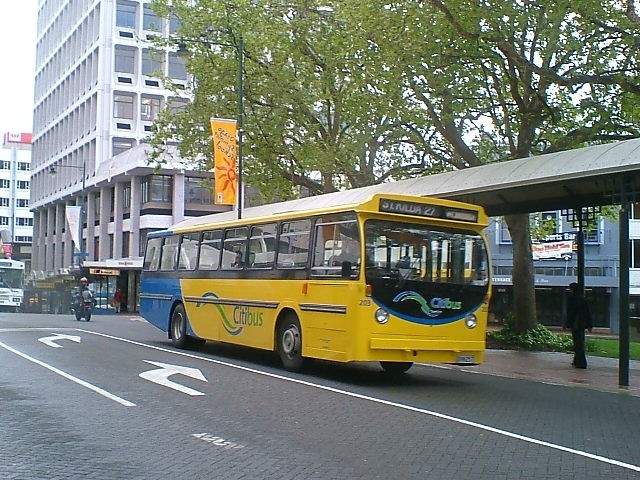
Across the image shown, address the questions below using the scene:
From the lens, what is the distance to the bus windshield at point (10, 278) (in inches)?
1908

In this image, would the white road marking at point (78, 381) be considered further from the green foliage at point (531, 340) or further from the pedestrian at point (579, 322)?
the green foliage at point (531, 340)

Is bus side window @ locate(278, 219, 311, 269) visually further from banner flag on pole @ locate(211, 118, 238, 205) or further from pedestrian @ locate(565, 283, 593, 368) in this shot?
banner flag on pole @ locate(211, 118, 238, 205)

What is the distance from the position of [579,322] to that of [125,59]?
51.1 metres

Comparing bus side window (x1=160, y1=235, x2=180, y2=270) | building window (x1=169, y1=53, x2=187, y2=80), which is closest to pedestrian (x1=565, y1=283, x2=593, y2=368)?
bus side window (x1=160, y1=235, x2=180, y2=270)

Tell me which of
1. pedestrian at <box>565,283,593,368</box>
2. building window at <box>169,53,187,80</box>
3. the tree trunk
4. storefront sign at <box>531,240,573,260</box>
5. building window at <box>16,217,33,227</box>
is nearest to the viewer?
pedestrian at <box>565,283,593,368</box>

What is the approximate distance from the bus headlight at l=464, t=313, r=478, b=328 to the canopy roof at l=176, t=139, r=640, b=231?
2.70m

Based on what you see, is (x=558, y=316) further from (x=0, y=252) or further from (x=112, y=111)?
(x=0, y=252)

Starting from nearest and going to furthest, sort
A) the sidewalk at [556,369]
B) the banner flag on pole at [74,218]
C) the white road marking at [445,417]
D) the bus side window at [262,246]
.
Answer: the white road marking at [445,417], the sidewalk at [556,369], the bus side window at [262,246], the banner flag on pole at [74,218]

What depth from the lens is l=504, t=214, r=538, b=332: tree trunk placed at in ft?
77.2

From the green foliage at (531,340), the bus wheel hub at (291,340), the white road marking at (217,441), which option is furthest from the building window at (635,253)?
the white road marking at (217,441)

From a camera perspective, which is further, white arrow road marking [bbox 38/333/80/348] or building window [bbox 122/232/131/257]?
building window [bbox 122/232/131/257]

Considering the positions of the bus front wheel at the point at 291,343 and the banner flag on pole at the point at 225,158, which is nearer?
the bus front wheel at the point at 291,343

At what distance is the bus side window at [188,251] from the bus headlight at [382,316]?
24.0 ft

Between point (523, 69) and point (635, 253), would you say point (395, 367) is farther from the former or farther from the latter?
point (635, 253)
